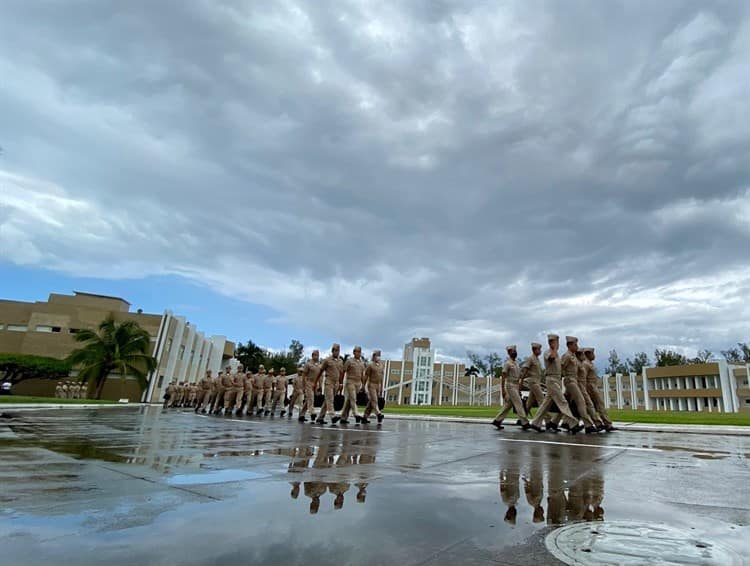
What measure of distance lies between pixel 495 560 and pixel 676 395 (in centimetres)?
7727

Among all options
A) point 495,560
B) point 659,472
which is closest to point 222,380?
point 659,472

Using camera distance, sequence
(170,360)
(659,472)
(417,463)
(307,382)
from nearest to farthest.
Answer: (659,472) → (417,463) → (307,382) → (170,360)

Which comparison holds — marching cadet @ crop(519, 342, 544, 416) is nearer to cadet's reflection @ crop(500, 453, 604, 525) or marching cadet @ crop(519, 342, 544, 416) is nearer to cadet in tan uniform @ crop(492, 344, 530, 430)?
cadet in tan uniform @ crop(492, 344, 530, 430)

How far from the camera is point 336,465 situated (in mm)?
5223

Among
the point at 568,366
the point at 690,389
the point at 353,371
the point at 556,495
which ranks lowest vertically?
the point at 556,495

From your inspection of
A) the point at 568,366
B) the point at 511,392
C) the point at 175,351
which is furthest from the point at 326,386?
the point at 175,351

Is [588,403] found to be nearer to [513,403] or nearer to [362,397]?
[513,403]

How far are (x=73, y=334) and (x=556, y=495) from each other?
51.4 metres

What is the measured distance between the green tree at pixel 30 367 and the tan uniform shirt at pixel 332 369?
116ft

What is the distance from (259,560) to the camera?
2.24 m

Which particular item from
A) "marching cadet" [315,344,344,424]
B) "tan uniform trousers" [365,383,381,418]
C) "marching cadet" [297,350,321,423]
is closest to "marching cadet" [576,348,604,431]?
"tan uniform trousers" [365,383,381,418]

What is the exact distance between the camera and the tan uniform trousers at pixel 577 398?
11266 mm

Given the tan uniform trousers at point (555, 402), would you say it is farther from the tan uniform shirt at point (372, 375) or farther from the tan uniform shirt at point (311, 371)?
the tan uniform shirt at point (311, 371)

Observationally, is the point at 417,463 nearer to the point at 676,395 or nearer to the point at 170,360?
the point at 170,360
